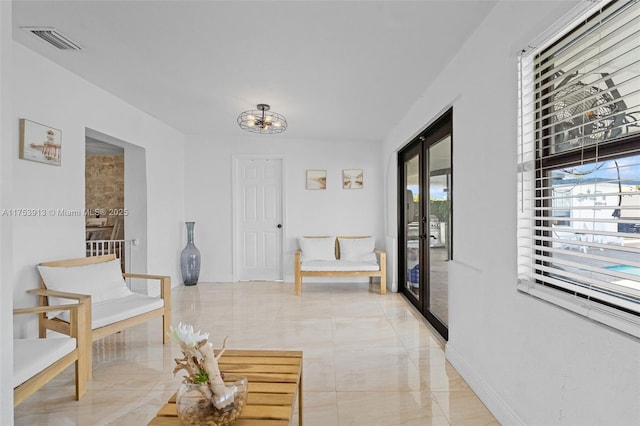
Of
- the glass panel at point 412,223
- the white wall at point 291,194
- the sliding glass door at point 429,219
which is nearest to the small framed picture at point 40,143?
the white wall at point 291,194

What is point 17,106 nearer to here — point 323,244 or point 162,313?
point 162,313

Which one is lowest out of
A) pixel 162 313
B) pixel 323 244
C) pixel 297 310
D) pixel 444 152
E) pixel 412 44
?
pixel 297 310

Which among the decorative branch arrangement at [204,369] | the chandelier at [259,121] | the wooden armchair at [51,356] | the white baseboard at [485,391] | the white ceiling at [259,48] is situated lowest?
the white baseboard at [485,391]

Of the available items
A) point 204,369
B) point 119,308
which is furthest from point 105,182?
point 204,369

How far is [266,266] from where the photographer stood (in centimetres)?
623

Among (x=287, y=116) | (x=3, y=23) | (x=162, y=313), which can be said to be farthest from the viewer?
(x=287, y=116)

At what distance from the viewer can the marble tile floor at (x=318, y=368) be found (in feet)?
7.12

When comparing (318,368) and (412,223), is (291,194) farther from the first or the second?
(318,368)

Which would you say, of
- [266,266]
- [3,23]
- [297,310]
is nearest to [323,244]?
[266,266]

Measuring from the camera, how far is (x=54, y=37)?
263 centimetres

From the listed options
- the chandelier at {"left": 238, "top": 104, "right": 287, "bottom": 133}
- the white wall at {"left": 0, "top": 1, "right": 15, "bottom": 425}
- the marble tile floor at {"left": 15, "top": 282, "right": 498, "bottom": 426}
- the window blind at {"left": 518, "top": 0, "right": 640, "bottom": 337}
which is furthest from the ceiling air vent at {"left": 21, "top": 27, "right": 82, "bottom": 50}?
the window blind at {"left": 518, "top": 0, "right": 640, "bottom": 337}

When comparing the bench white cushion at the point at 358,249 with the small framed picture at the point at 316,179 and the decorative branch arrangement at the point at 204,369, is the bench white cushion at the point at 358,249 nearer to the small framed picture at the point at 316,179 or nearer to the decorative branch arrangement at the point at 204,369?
the small framed picture at the point at 316,179

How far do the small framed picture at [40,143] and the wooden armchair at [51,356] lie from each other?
1.15 metres

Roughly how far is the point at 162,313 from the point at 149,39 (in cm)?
232
